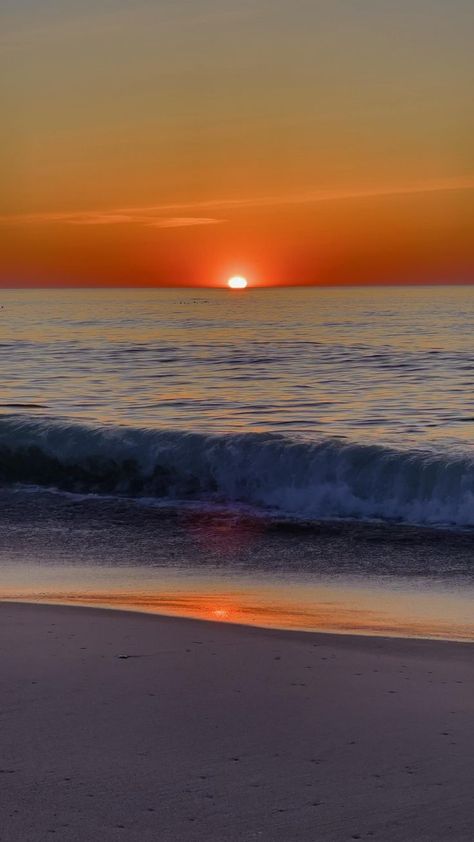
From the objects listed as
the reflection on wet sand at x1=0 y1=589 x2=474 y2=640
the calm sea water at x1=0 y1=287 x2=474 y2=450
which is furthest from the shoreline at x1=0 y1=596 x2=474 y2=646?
the calm sea water at x1=0 y1=287 x2=474 y2=450

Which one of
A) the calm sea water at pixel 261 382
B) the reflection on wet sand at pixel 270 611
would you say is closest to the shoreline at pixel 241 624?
the reflection on wet sand at pixel 270 611

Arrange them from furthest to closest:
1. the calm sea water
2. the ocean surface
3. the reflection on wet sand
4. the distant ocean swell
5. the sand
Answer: the calm sea water < the distant ocean swell < the ocean surface < the reflection on wet sand < the sand

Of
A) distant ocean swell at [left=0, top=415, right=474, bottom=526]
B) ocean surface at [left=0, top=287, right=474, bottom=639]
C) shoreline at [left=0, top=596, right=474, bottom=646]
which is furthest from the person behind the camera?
distant ocean swell at [left=0, top=415, right=474, bottom=526]

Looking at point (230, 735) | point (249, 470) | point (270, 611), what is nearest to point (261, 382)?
point (249, 470)

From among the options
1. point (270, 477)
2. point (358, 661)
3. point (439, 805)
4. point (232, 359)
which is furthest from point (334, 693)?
point (232, 359)

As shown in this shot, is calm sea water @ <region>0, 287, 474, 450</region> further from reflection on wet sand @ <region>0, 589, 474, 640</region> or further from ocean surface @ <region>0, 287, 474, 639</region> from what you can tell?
reflection on wet sand @ <region>0, 589, 474, 640</region>

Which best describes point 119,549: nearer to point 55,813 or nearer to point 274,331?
point 55,813

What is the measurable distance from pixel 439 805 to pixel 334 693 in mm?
1355

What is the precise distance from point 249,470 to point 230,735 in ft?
32.3

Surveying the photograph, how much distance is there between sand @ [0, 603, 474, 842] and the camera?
3.74 m

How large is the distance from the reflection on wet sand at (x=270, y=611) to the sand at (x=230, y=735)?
0.37 m

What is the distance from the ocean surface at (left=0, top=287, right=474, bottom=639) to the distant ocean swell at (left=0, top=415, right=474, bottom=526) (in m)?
0.03

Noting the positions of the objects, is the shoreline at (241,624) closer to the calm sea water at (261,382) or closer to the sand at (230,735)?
the sand at (230,735)

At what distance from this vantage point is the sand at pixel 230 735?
147 inches
